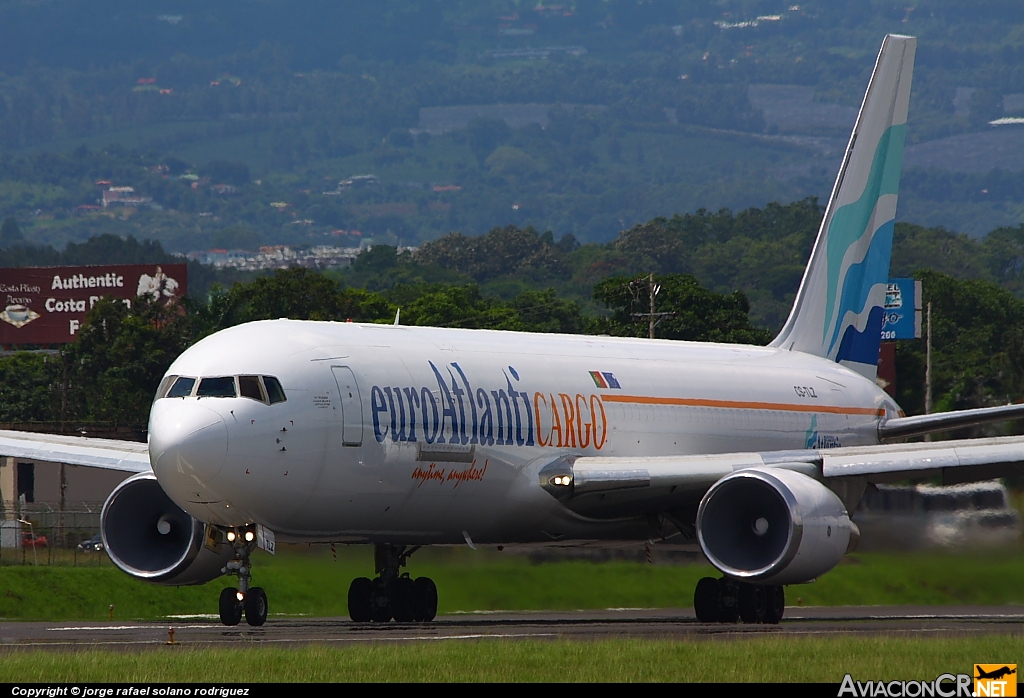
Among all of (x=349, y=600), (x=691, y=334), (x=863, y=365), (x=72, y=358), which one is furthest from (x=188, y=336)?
(x=349, y=600)

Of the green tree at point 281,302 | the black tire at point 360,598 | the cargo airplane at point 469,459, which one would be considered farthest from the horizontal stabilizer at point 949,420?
the green tree at point 281,302

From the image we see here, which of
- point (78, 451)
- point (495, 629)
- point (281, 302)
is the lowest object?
point (495, 629)

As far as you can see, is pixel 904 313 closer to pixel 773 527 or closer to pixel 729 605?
pixel 729 605

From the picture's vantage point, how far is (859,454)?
82.8 ft

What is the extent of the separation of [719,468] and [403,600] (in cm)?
531

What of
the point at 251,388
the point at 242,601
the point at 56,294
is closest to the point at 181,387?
the point at 251,388

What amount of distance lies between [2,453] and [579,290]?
16625 centimetres

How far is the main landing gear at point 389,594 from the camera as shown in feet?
85.0

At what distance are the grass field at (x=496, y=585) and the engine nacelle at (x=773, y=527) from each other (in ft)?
17.4

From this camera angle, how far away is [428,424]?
929 inches

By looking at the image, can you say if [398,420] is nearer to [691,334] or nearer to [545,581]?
[545,581]

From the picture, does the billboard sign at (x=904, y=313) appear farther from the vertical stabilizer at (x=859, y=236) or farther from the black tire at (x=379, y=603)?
the black tire at (x=379, y=603)

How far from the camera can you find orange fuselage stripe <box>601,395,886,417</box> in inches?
1109

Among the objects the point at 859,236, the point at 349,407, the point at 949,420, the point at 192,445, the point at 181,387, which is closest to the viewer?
the point at 192,445
